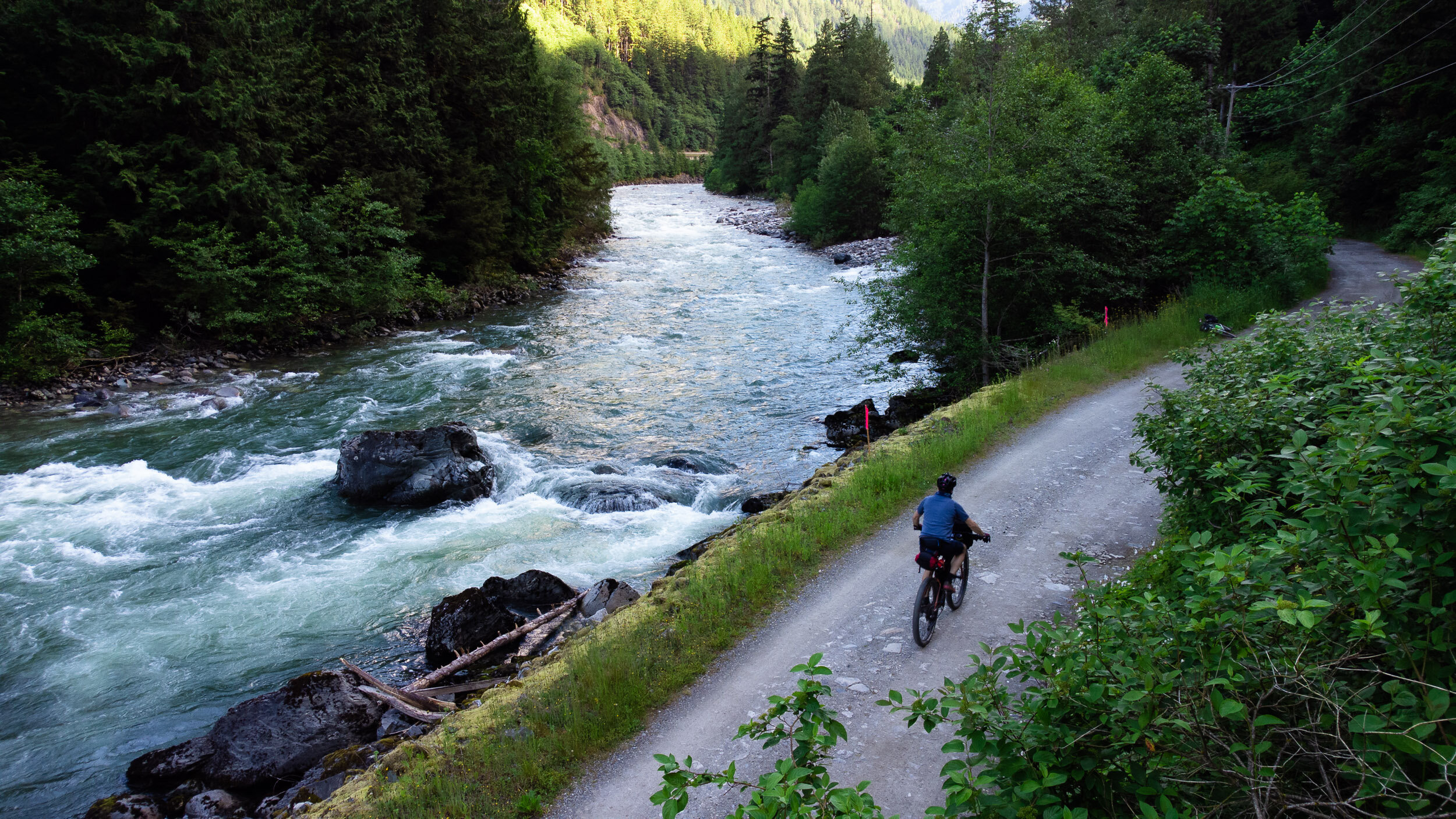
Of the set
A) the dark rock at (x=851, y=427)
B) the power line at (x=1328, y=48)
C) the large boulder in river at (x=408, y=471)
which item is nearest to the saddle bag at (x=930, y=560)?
the dark rock at (x=851, y=427)

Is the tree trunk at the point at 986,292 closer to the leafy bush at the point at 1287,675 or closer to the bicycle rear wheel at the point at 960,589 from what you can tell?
the bicycle rear wheel at the point at 960,589

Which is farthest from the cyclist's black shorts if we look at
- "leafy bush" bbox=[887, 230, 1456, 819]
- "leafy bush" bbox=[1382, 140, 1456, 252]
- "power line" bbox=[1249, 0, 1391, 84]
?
"power line" bbox=[1249, 0, 1391, 84]

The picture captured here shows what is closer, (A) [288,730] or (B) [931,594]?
(B) [931,594]

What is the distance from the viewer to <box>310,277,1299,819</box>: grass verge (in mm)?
6012

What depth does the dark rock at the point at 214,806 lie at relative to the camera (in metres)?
7.43

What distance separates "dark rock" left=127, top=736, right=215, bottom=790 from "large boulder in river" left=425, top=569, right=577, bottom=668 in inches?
102

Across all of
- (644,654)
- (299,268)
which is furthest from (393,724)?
(299,268)

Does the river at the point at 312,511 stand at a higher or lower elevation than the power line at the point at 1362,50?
lower

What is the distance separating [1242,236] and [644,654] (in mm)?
21173

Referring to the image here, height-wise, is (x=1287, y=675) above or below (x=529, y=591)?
above

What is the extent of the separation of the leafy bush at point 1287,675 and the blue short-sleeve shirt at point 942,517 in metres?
2.89

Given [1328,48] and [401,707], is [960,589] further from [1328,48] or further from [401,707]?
[1328,48]

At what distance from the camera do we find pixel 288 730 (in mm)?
8211

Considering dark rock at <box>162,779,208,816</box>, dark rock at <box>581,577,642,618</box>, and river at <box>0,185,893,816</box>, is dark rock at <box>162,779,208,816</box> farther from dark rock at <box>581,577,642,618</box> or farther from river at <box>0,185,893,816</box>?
dark rock at <box>581,577,642,618</box>
